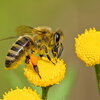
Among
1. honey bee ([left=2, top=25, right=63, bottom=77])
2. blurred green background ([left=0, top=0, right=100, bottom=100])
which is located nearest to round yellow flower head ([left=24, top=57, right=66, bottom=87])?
honey bee ([left=2, top=25, right=63, bottom=77])

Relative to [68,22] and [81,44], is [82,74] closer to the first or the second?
[68,22]

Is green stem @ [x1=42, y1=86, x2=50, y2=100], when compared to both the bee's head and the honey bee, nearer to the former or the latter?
the honey bee

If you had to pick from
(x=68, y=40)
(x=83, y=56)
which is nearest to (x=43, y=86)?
(x=83, y=56)

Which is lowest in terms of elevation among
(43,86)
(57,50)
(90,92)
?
(90,92)

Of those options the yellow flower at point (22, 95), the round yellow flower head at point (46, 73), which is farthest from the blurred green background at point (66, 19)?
the yellow flower at point (22, 95)

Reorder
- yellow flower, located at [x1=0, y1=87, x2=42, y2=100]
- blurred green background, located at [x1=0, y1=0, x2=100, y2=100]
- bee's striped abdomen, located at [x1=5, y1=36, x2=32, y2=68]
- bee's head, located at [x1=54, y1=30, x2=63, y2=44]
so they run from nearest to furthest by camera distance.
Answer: yellow flower, located at [x1=0, y1=87, x2=42, y2=100]
bee's striped abdomen, located at [x1=5, y1=36, x2=32, y2=68]
bee's head, located at [x1=54, y1=30, x2=63, y2=44]
blurred green background, located at [x1=0, y1=0, x2=100, y2=100]

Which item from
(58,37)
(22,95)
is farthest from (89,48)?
(22,95)

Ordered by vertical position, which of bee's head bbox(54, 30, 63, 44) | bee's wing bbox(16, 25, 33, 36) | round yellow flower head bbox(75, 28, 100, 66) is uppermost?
bee's wing bbox(16, 25, 33, 36)
